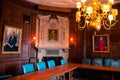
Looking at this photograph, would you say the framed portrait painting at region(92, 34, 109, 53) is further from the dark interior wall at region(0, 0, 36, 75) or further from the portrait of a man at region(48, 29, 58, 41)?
the dark interior wall at region(0, 0, 36, 75)

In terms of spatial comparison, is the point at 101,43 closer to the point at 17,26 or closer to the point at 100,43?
the point at 100,43

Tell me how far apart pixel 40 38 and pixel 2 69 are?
8.42 feet

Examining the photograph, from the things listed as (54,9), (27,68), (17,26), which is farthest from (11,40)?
(54,9)

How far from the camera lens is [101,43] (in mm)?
7125

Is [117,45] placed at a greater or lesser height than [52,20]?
lesser

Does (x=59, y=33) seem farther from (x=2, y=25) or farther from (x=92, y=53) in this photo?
(x=2, y=25)

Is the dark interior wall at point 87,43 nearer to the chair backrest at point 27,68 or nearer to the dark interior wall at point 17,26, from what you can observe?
the dark interior wall at point 17,26

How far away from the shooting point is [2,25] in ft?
18.2

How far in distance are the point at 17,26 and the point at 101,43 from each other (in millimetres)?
4233

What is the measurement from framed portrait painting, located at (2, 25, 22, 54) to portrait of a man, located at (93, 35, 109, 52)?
384 cm

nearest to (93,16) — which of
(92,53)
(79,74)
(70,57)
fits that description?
(79,74)

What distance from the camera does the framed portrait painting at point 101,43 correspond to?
6.97 m

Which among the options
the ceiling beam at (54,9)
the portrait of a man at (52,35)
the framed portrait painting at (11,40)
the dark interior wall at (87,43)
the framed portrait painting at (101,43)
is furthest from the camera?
the portrait of a man at (52,35)

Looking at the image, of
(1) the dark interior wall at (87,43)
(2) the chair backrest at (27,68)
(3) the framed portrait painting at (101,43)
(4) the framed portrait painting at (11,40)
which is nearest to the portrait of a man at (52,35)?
(1) the dark interior wall at (87,43)
